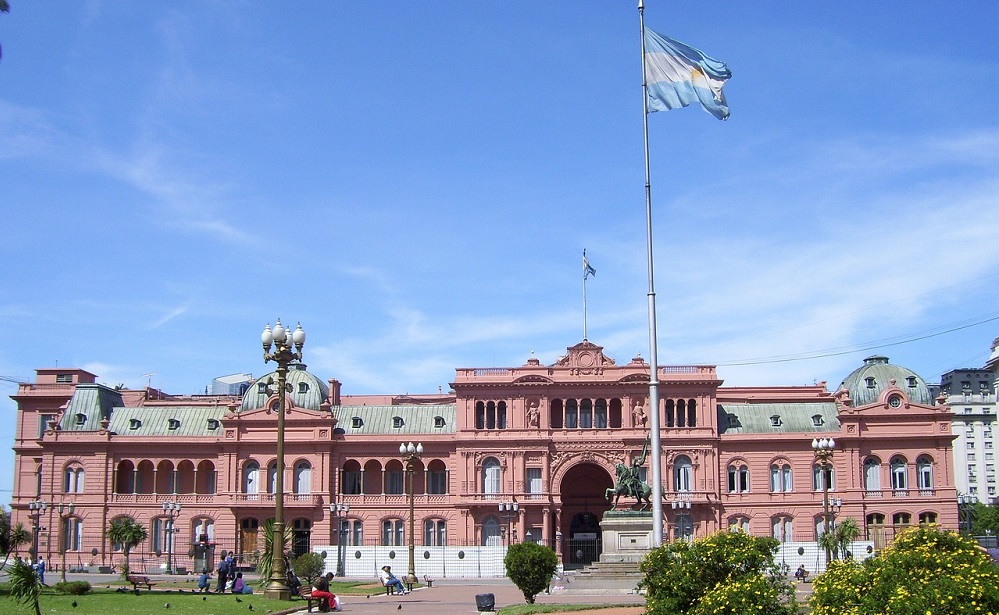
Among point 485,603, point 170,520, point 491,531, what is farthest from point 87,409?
point 485,603

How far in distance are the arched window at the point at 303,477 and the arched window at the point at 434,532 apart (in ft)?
31.7

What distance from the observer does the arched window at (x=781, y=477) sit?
278ft

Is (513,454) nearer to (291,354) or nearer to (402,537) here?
(402,537)

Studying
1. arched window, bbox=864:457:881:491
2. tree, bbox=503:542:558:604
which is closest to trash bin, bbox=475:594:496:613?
tree, bbox=503:542:558:604

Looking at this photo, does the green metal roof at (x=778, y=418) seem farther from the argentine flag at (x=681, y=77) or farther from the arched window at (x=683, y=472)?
the argentine flag at (x=681, y=77)

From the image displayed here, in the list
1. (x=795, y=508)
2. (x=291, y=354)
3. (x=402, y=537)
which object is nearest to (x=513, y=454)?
(x=402, y=537)

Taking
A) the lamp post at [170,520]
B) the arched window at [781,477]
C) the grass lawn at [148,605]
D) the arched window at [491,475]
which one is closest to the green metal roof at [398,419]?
the arched window at [491,475]

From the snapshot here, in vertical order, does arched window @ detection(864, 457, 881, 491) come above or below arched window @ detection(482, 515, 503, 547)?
above

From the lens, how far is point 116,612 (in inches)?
1215

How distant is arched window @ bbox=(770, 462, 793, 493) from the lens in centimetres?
8475

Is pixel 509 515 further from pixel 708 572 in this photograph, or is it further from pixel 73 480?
pixel 708 572

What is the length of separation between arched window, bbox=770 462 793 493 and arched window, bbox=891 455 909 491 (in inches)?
301

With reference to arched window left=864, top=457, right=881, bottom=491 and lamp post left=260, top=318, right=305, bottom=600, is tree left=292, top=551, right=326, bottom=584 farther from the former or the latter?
arched window left=864, top=457, right=881, bottom=491

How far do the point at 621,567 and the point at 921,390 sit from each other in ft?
155
